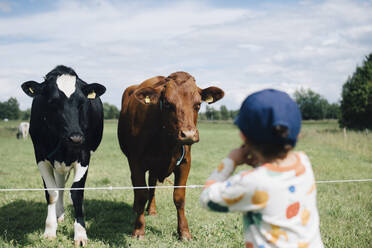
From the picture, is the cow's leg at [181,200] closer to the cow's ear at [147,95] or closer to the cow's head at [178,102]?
the cow's head at [178,102]

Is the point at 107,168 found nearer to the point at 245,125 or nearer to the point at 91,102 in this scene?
the point at 91,102

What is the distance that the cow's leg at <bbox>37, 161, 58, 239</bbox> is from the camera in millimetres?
4488

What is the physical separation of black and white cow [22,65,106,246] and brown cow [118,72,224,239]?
65 cm

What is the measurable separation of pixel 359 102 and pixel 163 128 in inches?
1213

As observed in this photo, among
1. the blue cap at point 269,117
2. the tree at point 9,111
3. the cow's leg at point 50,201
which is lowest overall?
the cow's leg at point 50,201

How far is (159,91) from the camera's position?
4.31 meters

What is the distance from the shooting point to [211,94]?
4.59 metres

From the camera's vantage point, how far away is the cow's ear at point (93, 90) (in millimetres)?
4688

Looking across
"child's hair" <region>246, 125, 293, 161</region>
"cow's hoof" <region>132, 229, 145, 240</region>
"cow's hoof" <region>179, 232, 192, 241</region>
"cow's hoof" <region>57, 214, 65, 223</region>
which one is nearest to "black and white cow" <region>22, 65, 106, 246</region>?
"cow's hoof" <region>132, 229, 145, 240</region>

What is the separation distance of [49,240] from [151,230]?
133 cm

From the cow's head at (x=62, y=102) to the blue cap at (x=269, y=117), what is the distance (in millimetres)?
2762

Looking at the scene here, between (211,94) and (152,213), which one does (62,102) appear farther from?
(152,213)

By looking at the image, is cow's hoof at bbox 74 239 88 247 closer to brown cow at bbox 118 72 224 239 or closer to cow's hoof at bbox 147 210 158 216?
brown cow at bbox 118 72 224 239

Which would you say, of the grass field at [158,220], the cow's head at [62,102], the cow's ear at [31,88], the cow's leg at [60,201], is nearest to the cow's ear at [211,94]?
the grass field at [158,220]
